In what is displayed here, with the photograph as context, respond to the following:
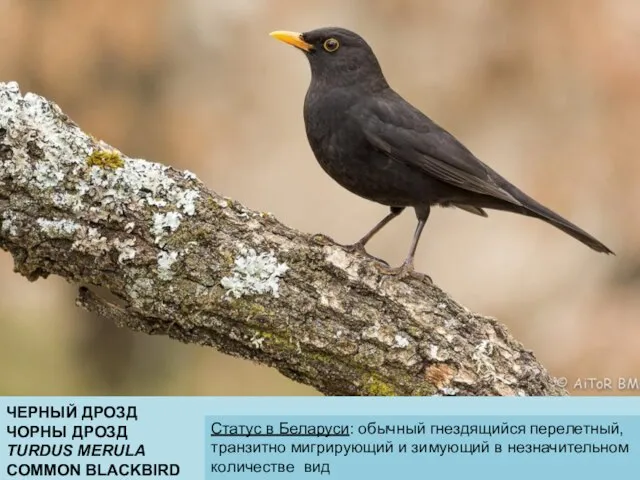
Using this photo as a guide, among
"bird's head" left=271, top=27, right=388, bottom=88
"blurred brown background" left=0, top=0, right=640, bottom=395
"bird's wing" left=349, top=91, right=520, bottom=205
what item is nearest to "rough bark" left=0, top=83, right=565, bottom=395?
"bird's wing" left=349, top=91, right=520, bottom=205

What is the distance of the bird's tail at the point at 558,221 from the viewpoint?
410 cm

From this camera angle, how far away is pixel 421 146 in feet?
14.0

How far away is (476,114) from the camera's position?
284 inches

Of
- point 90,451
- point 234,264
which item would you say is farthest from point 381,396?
point 90,451

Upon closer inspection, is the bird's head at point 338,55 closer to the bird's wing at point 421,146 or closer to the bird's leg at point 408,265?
the bird's wing at point 421,146

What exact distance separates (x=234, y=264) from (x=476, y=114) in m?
4.51

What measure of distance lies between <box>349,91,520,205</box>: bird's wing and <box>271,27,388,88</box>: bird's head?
0.19 meters

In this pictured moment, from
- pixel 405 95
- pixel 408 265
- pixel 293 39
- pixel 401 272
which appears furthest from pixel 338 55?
pixel 405 95

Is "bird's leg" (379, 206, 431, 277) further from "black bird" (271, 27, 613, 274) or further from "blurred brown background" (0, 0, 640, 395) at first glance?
"blurred brown background" (0, 0, 640, 395)

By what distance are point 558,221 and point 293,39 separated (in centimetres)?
160

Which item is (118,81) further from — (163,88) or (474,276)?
(474,276)

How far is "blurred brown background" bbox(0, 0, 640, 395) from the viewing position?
6.28 meters

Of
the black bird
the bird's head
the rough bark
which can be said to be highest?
the bird's head

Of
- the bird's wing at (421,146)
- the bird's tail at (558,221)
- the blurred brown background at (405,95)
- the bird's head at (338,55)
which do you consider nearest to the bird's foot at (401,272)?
the bird's wing at (421,146)
